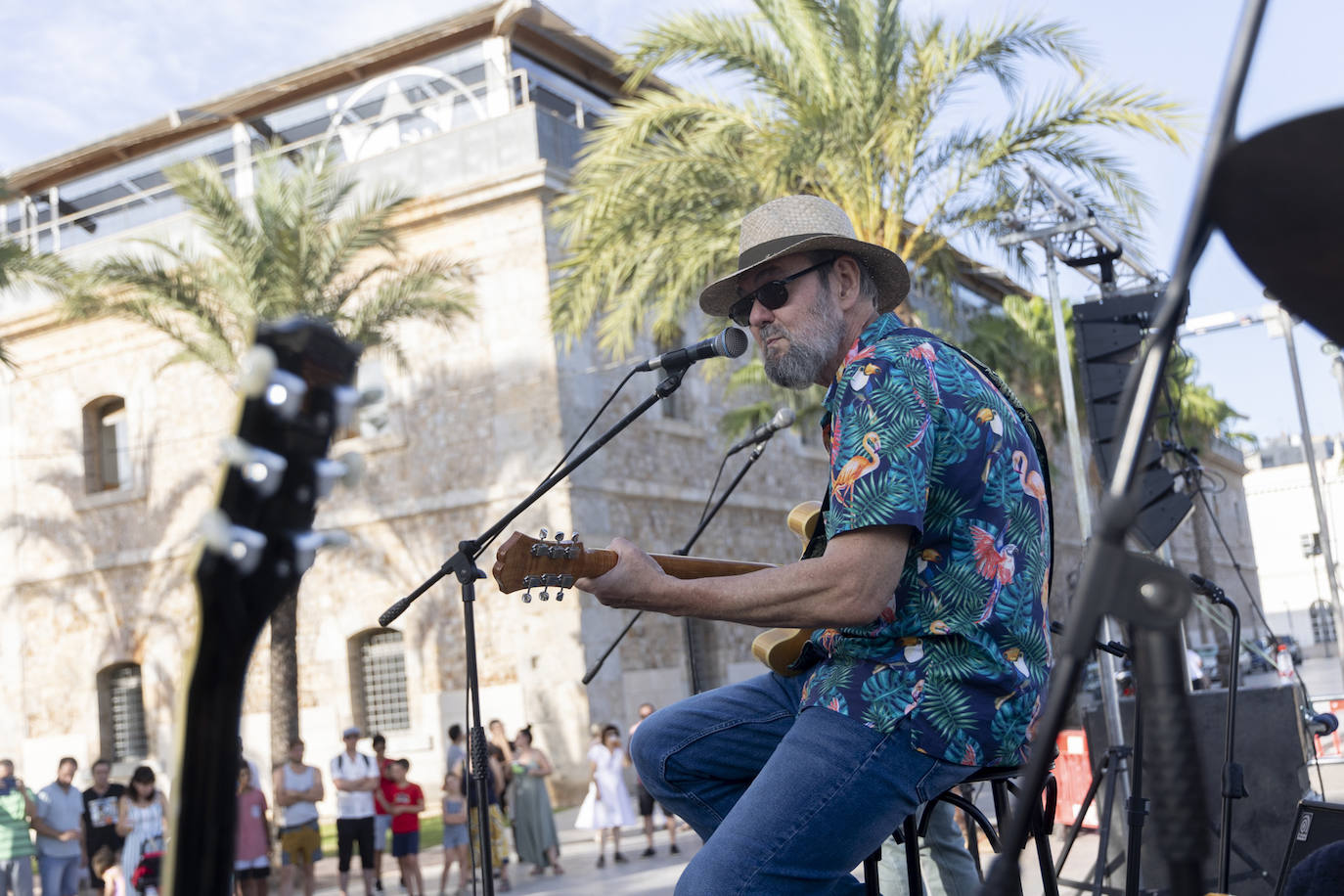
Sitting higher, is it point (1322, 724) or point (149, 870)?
point (1322, 724)

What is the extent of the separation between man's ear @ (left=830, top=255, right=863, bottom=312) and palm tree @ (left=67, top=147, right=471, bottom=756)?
1240 cm

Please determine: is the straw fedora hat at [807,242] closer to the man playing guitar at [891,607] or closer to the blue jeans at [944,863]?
the man playing guitar at [891,607]

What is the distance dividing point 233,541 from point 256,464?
88mm

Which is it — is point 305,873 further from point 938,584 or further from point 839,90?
point 938,584

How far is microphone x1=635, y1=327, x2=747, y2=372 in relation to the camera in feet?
11.6

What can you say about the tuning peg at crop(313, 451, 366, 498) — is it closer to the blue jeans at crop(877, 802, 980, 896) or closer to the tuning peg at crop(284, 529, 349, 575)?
the tuning peg at crop(284, 529, 349, 575)

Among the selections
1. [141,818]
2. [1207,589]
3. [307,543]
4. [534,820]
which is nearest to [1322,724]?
[1207,589]

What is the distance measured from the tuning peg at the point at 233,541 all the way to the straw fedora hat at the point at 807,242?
174cm

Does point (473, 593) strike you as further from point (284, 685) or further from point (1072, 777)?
point (284, 685)

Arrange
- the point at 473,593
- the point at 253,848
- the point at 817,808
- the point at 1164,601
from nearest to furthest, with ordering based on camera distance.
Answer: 1. the point at 1164,601
2. the point at 817,808
3. the point at 473,593
4. the point at 253,848

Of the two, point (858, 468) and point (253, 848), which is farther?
point (253, 848)

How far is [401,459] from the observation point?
1922cm

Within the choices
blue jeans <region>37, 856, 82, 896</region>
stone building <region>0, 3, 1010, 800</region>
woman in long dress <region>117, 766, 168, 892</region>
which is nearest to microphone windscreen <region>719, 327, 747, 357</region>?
woman in long dress <region>117, 766, 168, 892</region>

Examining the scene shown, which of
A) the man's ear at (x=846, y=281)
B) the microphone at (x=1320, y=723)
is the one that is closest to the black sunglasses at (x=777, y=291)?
the man's ear at (x=846, y=281)
